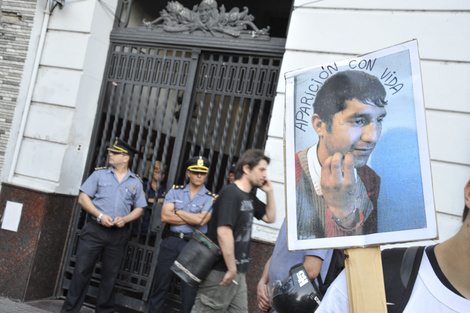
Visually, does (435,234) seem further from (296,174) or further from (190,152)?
(190,152)

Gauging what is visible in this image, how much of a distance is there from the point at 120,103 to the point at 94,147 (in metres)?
0.67

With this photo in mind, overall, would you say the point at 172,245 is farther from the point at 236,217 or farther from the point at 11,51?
the point at 11,51

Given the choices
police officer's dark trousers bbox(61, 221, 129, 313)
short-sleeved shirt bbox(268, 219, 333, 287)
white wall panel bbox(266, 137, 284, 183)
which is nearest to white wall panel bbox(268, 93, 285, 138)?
white wall panel bbox(266, 137, 284, 183)

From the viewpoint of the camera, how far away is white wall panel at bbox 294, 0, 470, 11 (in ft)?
15.6

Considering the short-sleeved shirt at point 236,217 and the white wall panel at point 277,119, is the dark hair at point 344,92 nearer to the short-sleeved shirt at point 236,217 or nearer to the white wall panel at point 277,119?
the short-sleeved shirt at point 236,217

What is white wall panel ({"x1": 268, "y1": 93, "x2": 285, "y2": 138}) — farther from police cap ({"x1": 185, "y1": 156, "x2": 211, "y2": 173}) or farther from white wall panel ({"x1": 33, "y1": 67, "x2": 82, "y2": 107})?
white wall panel ({"x1": 33, "y1": 67, "x2": 82, "y2": 107})

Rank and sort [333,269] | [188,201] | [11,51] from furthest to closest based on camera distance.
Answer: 1. [11,51]
2. [188,201]
3. [333,269]

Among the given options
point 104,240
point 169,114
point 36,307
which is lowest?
point 36,307

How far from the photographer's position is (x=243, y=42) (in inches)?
236

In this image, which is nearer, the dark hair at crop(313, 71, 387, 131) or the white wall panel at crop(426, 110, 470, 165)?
the dark hair at crop(313, 71, 387, 131)

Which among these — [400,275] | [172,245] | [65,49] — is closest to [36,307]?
[172,245]

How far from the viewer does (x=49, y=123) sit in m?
6.30

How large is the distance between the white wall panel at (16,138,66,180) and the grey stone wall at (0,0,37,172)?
0.83 ft

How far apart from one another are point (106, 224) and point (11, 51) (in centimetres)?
281
